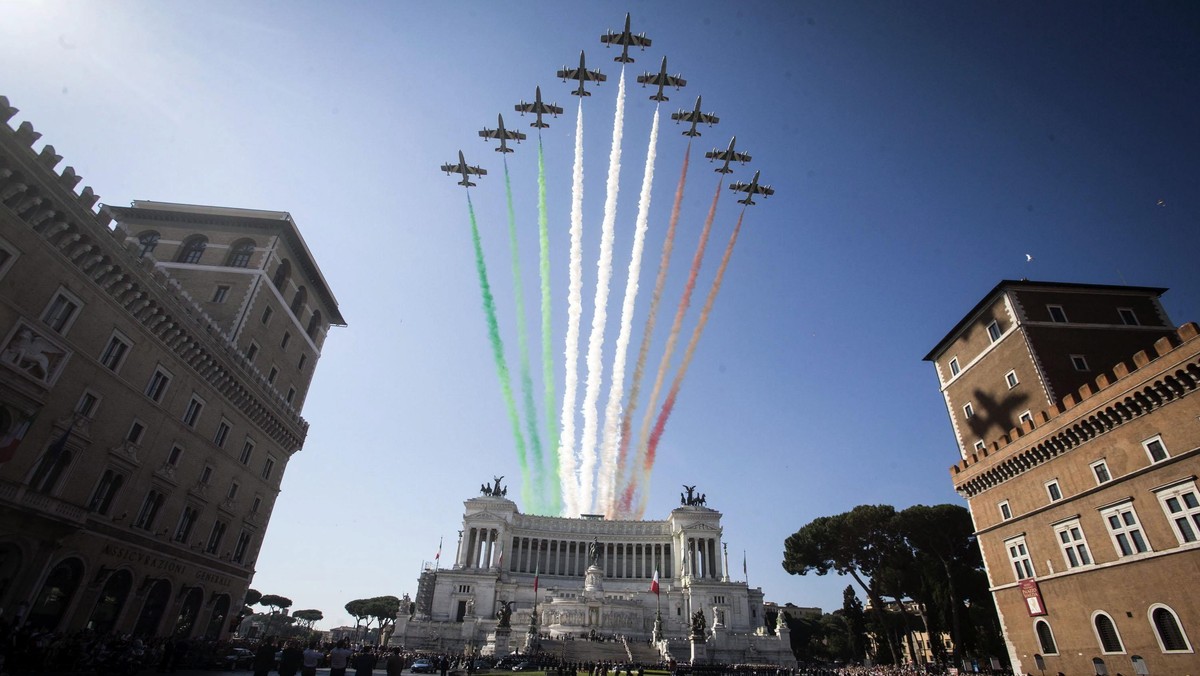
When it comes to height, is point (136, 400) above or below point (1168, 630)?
above

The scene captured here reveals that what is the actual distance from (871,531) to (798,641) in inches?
2300

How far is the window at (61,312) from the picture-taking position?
1094 inches

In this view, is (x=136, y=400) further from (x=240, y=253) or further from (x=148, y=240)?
(x=148, y=240)

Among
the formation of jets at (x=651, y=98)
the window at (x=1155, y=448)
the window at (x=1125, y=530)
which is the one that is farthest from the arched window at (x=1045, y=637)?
the formation of jets at (x=651, y=98)

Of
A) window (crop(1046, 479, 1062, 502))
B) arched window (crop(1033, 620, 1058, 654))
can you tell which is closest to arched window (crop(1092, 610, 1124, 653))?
arched window (crop(1033, 620, 1058, 654))

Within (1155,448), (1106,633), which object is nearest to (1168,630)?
(1106,633)

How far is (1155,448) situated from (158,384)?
54068 millimetres

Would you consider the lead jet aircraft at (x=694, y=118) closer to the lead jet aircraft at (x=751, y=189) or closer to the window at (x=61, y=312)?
the lead jet aircraft at (x=751, y=189)

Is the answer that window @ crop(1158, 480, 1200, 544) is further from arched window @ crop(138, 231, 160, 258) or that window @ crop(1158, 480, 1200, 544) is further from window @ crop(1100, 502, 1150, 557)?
arched window @ crop(138, 231, 160, 258)

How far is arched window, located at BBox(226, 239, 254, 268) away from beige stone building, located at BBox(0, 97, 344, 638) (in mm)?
112

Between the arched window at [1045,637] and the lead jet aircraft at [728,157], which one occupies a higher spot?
the lead jet aircraft at [728,157]

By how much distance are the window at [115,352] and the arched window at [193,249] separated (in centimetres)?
1639

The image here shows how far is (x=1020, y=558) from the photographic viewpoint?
39594 mm

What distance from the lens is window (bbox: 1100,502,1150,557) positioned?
30.7 metres
